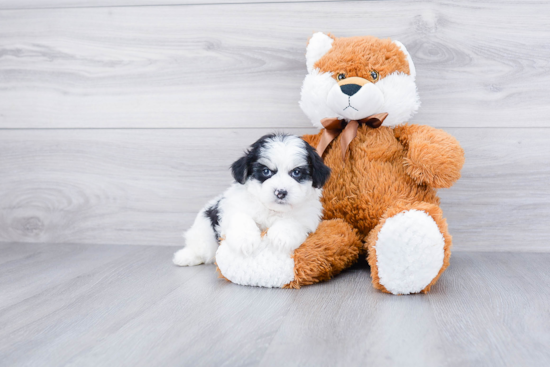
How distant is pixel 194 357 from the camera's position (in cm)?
79

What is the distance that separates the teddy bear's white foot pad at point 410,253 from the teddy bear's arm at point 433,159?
0.64ft

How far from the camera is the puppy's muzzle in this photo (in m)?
1.29

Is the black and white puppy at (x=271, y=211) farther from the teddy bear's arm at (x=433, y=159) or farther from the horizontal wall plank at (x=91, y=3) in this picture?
the horizontal wall plank at (x=91, y=3)

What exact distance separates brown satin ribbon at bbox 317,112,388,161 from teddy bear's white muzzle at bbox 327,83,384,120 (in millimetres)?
27

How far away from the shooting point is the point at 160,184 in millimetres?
1734

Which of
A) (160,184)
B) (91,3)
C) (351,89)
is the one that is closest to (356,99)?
(351,89)

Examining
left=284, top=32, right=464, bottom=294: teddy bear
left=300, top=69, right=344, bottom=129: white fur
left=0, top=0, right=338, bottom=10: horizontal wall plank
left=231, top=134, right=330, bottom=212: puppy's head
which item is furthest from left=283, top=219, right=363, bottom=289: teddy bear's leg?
left=0, top=0, right=338, bottom=10: horizontal wall plank

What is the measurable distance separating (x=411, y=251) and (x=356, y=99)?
0.45 m

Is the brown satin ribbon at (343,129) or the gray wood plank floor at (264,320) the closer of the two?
the gray wood plank floor at (264,320)

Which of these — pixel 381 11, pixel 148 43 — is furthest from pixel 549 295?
pixel 148 43

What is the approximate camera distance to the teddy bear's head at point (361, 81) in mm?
1300

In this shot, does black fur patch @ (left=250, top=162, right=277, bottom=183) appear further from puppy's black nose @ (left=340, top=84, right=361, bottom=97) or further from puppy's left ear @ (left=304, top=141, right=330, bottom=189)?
puppy's black nose @ (left=340, top=84, right=361, bottom=97)

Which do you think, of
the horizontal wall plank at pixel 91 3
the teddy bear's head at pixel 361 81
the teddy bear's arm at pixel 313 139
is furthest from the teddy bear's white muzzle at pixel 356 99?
the horizontal wall plank at pixel 91 3

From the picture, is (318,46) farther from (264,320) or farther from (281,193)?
(264,320)
